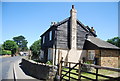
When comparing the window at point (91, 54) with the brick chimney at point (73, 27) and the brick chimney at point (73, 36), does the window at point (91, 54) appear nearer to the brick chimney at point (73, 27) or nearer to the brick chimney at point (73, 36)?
the brick chimney at point (73, 36)

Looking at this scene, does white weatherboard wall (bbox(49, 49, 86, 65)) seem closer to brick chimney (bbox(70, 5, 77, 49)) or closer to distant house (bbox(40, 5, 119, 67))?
distant house (bbox(40, 5, 119, 67))

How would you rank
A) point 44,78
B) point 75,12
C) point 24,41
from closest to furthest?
point 44,78, point 75,12, point 24,41

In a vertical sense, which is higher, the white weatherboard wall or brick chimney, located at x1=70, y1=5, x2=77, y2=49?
brick chimney, located at x1=70, y1=5, x2=77, y2=49

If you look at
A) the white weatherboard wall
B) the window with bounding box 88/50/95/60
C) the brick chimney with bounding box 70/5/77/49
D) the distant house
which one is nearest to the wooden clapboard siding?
the distant house

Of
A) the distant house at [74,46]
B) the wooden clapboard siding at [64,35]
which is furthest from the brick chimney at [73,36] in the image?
the wooden clapboard siding at [64,35]

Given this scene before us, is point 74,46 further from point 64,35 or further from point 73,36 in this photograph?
point 64,35

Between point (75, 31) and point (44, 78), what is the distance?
37.5ft

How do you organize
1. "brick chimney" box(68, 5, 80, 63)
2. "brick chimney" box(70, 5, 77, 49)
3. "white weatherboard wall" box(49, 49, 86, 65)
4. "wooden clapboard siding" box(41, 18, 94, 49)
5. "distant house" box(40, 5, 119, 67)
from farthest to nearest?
"brick chimney" box(70, 5, 77, 49) < "brick chimney" box(68, 5, 80, 63) < "wooden clapboard siding" box(41, 18, 94, 49) < "white weatherboard wall" box(49, 49, 86, 65) < "distant house" box(40, 5, 119, 67)

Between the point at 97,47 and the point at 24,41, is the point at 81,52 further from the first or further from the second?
the point at 24,41

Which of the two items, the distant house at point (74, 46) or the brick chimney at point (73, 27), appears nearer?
the distant house at point (74, 46)

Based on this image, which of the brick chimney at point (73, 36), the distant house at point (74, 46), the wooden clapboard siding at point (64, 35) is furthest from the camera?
the brick chimney at point (73, 36)

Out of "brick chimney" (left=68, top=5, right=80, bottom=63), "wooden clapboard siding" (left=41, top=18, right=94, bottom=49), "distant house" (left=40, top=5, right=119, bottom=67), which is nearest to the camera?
"distant house" (left=40, top=5, right=119, bottom=67)

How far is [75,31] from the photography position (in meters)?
21.1

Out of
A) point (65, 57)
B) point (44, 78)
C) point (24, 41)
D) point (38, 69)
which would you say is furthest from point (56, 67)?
point (24, 41)
